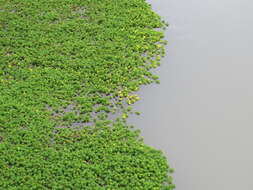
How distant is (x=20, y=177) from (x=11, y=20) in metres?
3.57

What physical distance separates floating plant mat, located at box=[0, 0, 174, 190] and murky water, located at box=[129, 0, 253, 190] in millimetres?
271

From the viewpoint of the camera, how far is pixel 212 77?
21.5 ft

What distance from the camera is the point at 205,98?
6.22 meters

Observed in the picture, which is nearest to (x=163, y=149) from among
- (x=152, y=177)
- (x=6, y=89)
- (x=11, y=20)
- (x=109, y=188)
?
(x=152, y=177)

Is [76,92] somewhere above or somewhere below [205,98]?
below

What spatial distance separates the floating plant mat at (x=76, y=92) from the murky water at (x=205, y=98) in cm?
27

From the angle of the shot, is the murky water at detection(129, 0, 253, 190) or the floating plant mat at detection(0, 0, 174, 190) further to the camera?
the murky water at detection(129, 0, 253, 190)

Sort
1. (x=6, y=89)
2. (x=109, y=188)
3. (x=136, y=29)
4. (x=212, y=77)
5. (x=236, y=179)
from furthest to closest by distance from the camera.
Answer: (x=136, y=29) < (x=212, y=77) < (x=6, y=89) < (x=236, y=179) < (x=109, y=188)

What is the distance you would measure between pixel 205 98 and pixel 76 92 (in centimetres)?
201

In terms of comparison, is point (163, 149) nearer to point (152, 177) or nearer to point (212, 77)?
point (152, 177)

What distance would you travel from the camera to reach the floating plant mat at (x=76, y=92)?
5.07m

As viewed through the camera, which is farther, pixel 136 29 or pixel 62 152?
pixel 136 29

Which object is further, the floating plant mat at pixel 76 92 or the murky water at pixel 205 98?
the murky water at pixel 205 98

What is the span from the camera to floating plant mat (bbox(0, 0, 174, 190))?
507cm
